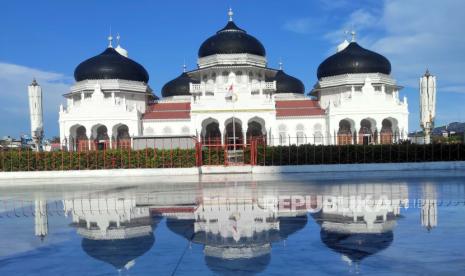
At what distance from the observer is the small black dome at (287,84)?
48781 millimetres

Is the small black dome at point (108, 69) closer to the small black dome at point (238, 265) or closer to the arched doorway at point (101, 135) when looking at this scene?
the arched doorway at point (101, 135)

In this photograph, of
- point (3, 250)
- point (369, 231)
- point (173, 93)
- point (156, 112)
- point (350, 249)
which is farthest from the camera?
point (173, 93)

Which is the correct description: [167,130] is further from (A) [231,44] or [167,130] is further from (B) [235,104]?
(A) [231,44]

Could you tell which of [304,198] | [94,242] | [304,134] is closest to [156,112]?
[304,134]

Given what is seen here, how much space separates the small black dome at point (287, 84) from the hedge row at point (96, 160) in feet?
91.9

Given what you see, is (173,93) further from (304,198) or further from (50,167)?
(304,198)

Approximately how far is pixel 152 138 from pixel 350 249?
20572mm

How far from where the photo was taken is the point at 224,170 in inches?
865

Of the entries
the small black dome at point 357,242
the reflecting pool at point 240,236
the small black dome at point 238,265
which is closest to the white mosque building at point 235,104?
the reflecting pool at point 240,236

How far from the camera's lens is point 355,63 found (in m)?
40.5

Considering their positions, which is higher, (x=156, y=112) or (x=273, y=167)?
(x=156, y=112)

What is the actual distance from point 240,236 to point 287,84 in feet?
145

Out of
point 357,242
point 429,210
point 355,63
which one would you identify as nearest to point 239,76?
point 355,63

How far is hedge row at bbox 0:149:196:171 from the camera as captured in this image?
72.3 feet
